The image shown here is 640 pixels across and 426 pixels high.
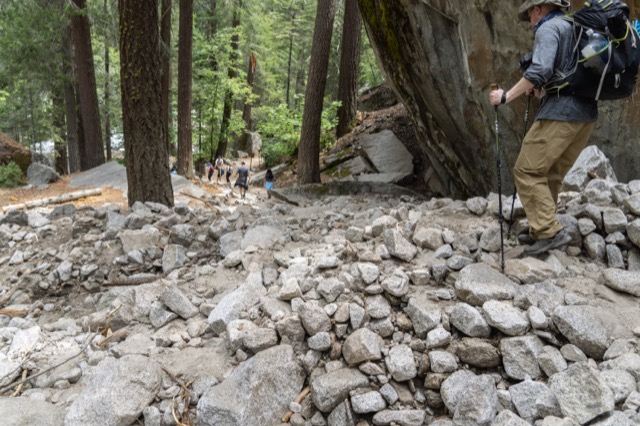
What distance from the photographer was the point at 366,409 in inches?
113

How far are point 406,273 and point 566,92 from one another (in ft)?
6.73

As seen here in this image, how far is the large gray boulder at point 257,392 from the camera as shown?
2924mm

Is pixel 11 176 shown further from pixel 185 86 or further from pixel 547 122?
pixel 547 122

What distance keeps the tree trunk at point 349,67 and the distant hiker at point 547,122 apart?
11.1m

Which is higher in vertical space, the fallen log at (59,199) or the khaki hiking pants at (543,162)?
the khaki hiking pants at (543,162)

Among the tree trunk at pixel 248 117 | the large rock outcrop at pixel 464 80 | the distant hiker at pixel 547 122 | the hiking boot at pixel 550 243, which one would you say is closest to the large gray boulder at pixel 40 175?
the tree trunk at pixel 248 117

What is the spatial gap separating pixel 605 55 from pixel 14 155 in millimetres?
17516

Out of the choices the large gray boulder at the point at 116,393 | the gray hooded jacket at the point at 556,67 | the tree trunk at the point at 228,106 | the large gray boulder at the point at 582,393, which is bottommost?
the large gray boulder at the point at 116,393

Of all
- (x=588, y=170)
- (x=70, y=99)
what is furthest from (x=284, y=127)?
(x=588, y=170)

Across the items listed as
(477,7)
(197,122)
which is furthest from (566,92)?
(197,122)

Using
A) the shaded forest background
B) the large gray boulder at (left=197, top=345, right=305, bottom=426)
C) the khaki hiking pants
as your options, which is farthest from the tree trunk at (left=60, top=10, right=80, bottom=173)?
the khaki hiking pants

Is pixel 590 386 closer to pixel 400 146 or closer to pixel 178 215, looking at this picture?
pixel 178 215

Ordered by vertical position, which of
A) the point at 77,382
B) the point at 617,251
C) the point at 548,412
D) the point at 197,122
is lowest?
the point at 77,382

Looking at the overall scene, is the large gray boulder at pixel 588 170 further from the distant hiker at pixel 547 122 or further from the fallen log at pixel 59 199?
the fallen log at pixel 59 199
